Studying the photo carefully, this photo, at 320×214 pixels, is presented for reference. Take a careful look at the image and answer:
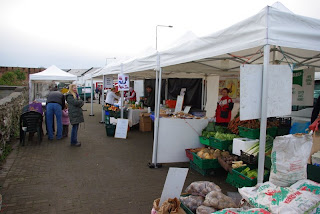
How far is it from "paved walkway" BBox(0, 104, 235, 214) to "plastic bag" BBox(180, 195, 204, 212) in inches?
48.1

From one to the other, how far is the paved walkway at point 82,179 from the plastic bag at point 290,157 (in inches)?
74.5

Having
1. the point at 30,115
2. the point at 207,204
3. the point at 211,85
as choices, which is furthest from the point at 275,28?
the point at 30,115

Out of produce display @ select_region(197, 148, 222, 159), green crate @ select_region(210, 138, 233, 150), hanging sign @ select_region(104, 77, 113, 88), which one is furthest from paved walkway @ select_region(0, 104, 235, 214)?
hanging sign @ select_region(104, 77, 113, 88)

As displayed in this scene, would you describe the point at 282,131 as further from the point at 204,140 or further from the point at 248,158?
the point at 204,140

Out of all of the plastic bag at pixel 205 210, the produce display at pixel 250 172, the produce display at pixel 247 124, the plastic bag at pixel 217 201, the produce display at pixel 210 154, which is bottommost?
the produce display at pixel 250 172

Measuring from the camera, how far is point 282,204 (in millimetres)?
2131

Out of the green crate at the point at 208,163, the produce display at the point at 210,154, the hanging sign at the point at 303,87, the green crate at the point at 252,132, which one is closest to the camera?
the green crate at the point at 252,132

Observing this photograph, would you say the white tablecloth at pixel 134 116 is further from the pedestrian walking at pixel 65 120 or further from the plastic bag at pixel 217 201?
the plastic bag at pixel 217 201

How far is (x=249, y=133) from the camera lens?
473 cm

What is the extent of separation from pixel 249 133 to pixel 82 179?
336 cm

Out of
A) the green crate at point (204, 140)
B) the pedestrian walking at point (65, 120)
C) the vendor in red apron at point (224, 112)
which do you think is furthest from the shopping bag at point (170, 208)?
the pedestrian walking at point (65, 120)

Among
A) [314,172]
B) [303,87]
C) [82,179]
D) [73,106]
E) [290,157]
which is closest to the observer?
[290,157]

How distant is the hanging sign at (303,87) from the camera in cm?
547

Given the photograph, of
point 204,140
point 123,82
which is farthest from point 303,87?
point 123,82
